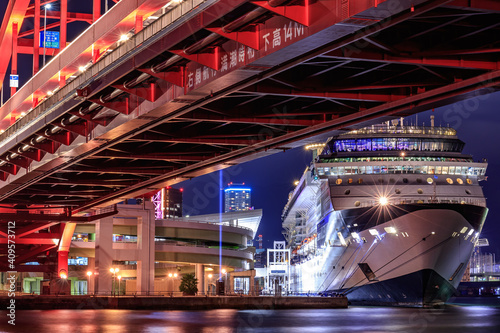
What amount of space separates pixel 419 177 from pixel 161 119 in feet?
113

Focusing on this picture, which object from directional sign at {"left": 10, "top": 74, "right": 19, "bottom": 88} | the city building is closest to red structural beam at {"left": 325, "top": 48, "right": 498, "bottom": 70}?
directional sign at {"left": 10, "top": 74, "right": 19, "bottom": 88}

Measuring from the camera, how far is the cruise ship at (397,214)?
2004 inches

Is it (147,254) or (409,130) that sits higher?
(409,130)

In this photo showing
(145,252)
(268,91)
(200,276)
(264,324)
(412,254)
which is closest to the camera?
(268,91)

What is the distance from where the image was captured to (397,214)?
51.3 metres

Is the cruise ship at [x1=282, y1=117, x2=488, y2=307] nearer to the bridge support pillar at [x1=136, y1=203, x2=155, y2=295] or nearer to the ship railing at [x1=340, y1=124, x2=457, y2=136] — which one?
the ship railing at [x1=340, y1=124, x2=457, y2=136]

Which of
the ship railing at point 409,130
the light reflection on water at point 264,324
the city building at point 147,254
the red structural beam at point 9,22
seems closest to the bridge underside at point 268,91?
the light reflection on water at point 264,324

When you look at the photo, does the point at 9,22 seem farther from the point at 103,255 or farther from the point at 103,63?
the point at 103,63

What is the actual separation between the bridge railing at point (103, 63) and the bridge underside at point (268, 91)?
42 cm

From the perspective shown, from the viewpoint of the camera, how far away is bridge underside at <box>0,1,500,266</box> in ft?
56.6

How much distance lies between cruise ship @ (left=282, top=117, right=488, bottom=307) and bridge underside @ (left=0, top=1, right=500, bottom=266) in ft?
63.9

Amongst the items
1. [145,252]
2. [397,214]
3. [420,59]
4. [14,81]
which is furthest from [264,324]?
[145,252]

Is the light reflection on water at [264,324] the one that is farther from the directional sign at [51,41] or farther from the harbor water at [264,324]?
the directional sign at [51,41]

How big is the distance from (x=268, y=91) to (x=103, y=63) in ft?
21.0
